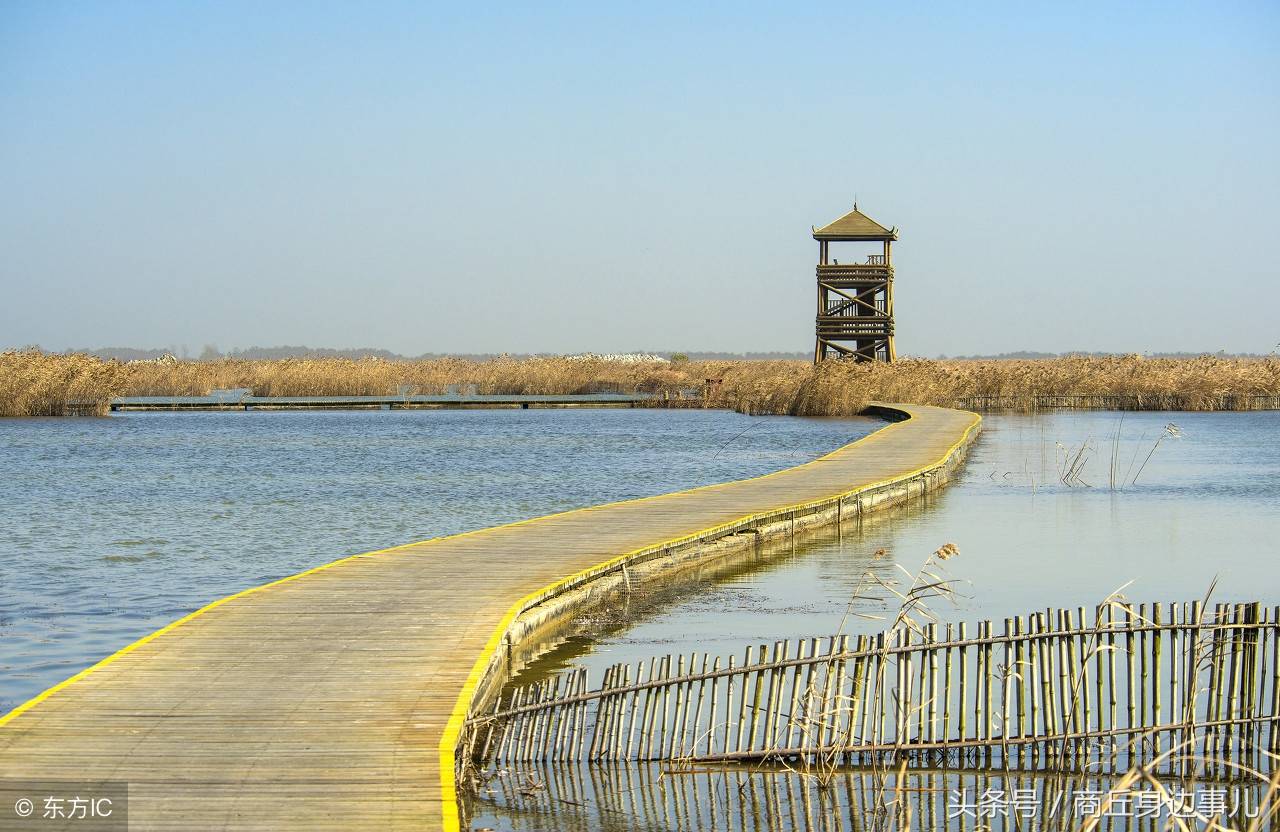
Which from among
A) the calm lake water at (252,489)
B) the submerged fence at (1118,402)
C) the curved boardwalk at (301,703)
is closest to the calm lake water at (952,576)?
the curved boardwalk at (301,703)

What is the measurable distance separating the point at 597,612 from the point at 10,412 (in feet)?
139

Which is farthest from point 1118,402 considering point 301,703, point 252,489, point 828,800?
point 301,703

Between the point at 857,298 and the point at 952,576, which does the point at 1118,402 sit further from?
the point at 952,576

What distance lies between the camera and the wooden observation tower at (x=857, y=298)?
183 ft

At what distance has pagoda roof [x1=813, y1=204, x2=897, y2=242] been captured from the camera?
2221 inches

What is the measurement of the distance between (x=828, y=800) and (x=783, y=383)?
45654 millimetres

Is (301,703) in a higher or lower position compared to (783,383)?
lower

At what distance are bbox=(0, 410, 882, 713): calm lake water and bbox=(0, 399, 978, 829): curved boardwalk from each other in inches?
66.5

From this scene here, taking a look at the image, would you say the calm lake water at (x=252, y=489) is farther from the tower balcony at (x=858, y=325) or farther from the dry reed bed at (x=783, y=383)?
the tower balcony at (x=858, y=325)

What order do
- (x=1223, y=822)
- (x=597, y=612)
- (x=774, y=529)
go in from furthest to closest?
(x=774, y=529) → (x=597, y=612) → (x=1223, y=822)

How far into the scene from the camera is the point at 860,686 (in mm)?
8562

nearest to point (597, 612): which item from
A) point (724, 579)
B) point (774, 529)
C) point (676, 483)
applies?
point (724, 579)

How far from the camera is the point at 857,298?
183ft

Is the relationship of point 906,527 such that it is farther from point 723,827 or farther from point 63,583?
point 723,827
